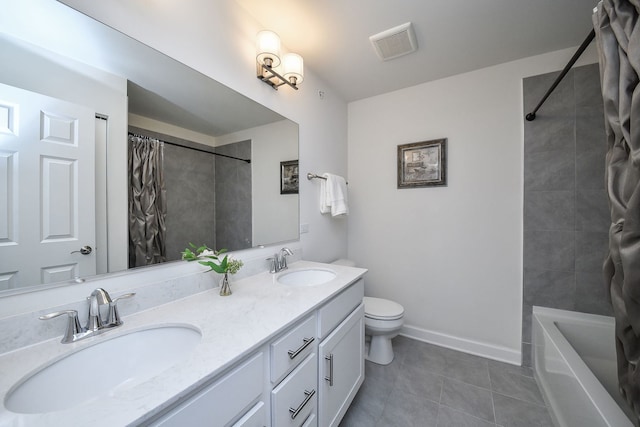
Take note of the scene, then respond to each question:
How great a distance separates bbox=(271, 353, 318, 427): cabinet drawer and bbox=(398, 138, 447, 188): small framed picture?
1.73 m

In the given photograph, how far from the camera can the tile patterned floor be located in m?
1.31

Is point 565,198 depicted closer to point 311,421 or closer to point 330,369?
point 330,369

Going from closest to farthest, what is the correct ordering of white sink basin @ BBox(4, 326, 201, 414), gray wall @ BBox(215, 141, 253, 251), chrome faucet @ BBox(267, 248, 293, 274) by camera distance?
white sink basin @ BBox(4, 326, 201, 414) → gray wall @ BBox(215, 141, 253, 251) → chrome faucet @ BBox(267, 248, 293, 274)

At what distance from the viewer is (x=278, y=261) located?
56.8 inches

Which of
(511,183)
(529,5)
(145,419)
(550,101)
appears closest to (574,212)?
(511,183)

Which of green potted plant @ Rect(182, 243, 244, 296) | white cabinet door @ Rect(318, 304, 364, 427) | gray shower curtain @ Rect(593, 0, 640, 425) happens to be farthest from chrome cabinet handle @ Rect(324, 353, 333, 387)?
gray shower curtain @ Rect(593, 0, 640, 425)

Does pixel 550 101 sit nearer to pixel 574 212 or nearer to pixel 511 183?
pixel 511 183

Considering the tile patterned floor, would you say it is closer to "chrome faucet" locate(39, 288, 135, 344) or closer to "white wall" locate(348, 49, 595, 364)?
"white wall" locate(348, 49, 595, 364)

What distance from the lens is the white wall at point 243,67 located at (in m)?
0.93

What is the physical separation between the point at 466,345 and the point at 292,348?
6.05ft

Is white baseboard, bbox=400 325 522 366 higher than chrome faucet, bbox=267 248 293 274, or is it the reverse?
chrome faucet, bbox=267 248 293 274

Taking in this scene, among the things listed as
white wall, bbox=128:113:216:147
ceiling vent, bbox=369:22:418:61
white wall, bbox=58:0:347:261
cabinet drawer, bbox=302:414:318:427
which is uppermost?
ceiling vent, bbox=369:22:418:61

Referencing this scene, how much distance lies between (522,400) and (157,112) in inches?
102

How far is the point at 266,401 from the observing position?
28.7 inches
